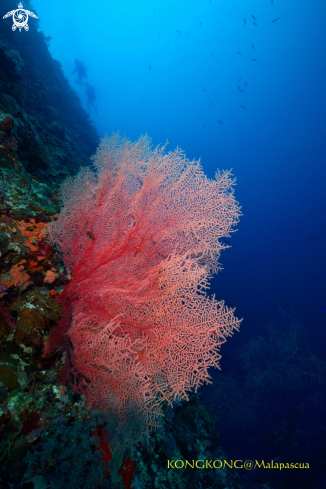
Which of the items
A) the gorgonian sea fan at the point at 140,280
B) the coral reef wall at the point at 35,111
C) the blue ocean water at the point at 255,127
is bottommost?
the gorgonian sea fan at the point at 140,280

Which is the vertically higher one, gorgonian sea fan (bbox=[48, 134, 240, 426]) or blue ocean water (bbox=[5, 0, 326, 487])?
blue ocean water (bbox=[5, 0, 326, 487])

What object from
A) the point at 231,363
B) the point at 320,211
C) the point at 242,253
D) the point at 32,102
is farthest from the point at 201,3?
the point at 231,363

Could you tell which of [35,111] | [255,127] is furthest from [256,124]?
[35,111]

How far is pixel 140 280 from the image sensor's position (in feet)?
9.96

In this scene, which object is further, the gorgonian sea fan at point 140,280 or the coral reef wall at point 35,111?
the coral reef wall at point 35,111

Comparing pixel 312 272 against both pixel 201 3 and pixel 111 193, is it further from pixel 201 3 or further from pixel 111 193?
pixel 201 3

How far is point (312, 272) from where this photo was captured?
1304 inches

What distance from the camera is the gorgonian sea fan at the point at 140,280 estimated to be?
7.96 feet

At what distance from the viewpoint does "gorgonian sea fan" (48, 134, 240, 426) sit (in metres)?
2.43

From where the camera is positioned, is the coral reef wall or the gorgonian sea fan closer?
the gorgonian sea fan

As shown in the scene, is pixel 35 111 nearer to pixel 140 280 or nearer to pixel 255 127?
pixel 140 280

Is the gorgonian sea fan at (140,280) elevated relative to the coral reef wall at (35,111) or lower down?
lower down

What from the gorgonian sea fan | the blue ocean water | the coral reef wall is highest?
the blue ocean water

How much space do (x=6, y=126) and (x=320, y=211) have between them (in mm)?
63499
